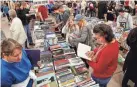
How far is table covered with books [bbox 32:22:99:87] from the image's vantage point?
7.72 ft

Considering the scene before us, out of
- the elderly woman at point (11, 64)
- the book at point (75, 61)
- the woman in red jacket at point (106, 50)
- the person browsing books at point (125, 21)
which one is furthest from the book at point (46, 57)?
the person browsing books at point (125, 21)

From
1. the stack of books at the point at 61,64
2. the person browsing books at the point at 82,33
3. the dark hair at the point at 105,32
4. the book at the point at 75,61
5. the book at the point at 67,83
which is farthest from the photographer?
the person browsing books at the point at 82,33

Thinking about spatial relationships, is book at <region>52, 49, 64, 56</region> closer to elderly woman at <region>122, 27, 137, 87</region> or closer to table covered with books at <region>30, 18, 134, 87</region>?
table covered with books at <region>30, 18, 134, 87</region>

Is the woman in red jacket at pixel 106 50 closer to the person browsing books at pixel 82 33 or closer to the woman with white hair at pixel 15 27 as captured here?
the person browsing books at pixel 82 33

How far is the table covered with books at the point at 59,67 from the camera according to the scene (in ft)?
7.72

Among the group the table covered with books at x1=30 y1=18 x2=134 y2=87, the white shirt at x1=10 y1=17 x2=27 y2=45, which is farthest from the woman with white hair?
the table covered with books at x1=30 y1=18 x2=134 y2=87

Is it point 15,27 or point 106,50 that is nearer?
point 106,50

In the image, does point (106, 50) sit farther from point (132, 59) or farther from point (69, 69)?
point (132, 59)

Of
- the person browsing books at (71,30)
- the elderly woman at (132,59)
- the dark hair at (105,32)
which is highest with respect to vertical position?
the dark hair at (105,32)

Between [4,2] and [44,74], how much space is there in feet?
42.8

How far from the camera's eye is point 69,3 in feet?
44.8

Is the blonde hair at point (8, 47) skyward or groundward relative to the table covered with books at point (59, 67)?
skyward

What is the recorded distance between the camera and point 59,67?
107 inches

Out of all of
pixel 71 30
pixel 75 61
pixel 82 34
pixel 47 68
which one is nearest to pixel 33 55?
pixel 47 68
